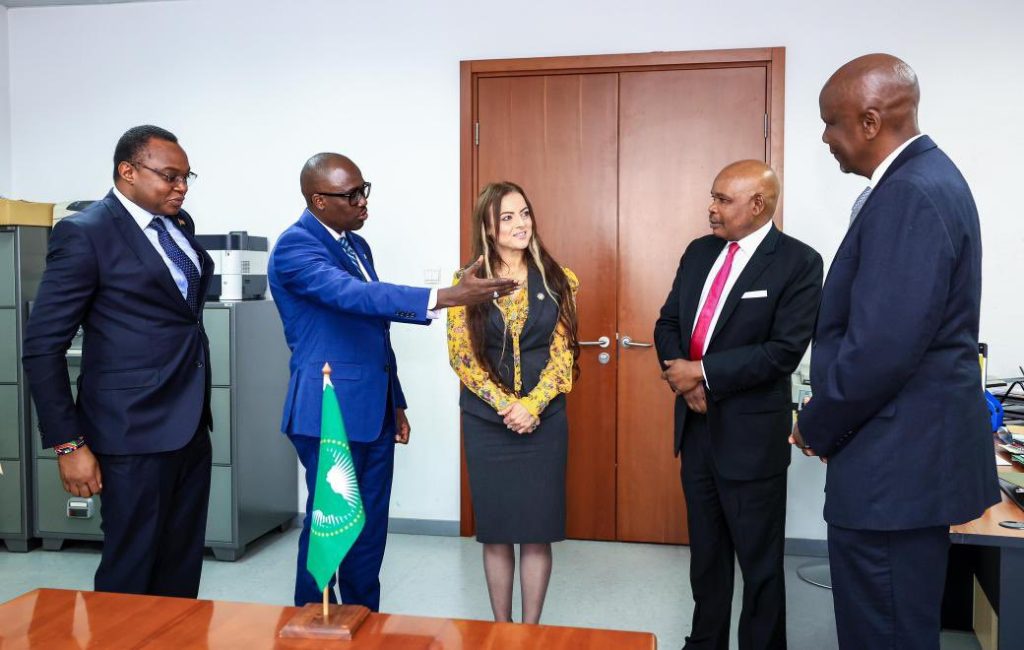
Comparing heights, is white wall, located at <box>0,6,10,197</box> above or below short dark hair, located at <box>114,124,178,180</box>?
above

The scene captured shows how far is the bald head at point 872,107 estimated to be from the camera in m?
1.71

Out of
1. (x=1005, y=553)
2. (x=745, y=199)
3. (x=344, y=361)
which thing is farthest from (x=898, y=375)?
(x=344, y=361)

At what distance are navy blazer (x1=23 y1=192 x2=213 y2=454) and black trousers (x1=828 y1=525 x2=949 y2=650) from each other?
181 centimetres

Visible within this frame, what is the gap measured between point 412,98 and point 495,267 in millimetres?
1866

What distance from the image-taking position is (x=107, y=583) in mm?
2289

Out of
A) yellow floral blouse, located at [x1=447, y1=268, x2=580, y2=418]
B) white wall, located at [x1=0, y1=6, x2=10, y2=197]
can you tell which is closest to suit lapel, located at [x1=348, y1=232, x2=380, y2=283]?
yellow floral blouse, located at [x1=447, y1=268, x2=580, y2=418]

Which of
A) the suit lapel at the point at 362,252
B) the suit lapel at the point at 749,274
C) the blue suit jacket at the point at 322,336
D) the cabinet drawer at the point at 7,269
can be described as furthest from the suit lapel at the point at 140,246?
A: the cabinet drawer at the point at 7,269

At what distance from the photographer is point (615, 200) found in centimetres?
416

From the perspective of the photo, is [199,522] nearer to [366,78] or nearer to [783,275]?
[783,275]

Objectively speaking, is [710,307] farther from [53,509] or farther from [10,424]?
[10,424]

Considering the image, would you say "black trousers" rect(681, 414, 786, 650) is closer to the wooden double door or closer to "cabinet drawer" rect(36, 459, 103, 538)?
the wooden double door

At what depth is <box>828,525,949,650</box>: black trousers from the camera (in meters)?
1.72

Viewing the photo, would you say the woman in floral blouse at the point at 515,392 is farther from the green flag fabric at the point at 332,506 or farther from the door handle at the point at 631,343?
the door handle at the point at 631,343

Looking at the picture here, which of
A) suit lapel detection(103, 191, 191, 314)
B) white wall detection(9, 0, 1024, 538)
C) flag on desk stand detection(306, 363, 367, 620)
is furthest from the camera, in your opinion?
white wall detection(9, 0, 1024, 538)
